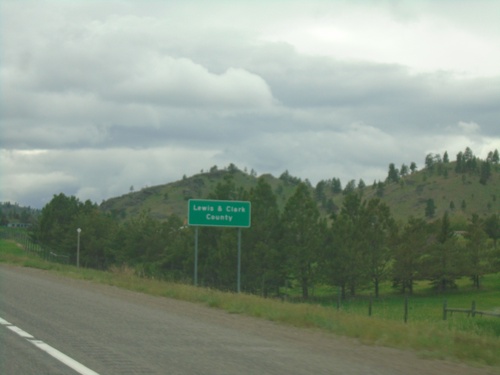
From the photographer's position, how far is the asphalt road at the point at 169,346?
9570 millimetres

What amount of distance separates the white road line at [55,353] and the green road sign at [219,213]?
1695 cm

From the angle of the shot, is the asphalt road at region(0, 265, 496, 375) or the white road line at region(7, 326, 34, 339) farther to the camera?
the white road line at region(7, 326, 34, 339)

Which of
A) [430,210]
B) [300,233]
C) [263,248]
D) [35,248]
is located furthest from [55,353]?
[430,210]

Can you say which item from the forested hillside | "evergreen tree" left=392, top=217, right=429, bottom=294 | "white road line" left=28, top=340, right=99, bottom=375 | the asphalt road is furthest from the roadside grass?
"evergreen tree" left=392, top=217, right=429, bottom=294

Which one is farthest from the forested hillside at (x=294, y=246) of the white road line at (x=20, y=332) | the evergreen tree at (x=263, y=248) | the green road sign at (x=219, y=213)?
the white road line at (x=20, y=332)

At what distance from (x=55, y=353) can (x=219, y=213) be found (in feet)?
64.3

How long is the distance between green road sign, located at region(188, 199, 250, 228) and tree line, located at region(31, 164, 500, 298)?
18124mm

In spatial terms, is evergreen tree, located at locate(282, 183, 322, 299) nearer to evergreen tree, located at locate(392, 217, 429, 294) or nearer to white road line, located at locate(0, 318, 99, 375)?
evergreen tree, located at locate(392, 217, 429, 294)

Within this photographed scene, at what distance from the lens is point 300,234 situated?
6594cm

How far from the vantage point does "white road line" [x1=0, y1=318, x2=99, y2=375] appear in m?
9.05

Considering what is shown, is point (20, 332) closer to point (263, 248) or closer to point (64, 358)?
point (64, 358)

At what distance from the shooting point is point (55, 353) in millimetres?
10242

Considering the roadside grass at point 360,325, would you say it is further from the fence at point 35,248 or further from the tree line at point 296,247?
the fence at point 35,248

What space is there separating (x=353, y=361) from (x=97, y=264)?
8754cm
